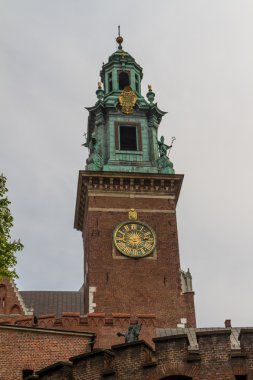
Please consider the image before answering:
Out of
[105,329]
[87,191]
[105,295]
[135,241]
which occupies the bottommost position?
[105,329]

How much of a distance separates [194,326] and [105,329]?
30.3 feet

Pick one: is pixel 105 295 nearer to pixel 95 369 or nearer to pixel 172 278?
pixel 172 278

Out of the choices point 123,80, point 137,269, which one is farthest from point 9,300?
point 123,80

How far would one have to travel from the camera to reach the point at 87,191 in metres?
47.2

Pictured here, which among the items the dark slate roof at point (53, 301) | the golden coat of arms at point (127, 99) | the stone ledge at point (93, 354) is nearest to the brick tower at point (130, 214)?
the golden coat of arms at point (127, 99)

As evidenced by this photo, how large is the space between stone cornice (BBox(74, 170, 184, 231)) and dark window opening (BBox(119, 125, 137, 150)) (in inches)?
124

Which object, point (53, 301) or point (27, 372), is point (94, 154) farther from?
point (27, 372)

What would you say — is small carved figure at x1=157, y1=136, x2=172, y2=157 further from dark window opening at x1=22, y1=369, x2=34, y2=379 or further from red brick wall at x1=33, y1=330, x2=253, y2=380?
red brick wall at x1=33, y1=330, x2=253, y2=380

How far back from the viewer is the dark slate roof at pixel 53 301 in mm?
54981

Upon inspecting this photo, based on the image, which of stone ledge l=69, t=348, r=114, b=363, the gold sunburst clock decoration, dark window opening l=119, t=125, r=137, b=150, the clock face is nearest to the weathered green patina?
dark window opening l=119, t=125, r=137, b=150

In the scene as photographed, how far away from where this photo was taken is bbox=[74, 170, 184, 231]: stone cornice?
154 ft

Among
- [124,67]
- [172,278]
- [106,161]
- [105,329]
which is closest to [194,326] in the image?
[172,278]

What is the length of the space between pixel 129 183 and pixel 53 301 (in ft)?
46.1

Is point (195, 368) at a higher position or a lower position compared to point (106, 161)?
lower
